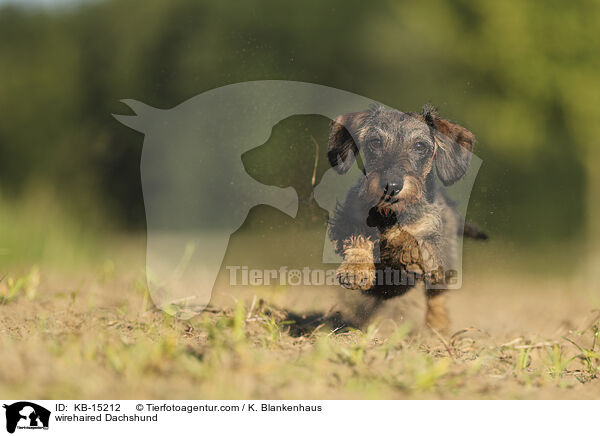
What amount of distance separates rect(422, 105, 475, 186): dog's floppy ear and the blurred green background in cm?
167

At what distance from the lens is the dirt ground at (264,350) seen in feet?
6.00

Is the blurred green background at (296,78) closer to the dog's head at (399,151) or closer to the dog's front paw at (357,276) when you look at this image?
the dog's head at (399,151)

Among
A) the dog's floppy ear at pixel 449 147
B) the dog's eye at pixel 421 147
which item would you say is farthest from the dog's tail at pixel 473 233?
the dog's eye at pixel 421 147

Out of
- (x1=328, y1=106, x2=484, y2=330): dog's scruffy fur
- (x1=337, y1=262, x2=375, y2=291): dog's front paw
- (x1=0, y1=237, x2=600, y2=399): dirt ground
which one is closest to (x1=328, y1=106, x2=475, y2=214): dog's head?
(x1=328, y1=106, x2=484, y2=330): dog's scruffy fur

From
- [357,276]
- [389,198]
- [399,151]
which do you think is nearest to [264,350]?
[357,276]

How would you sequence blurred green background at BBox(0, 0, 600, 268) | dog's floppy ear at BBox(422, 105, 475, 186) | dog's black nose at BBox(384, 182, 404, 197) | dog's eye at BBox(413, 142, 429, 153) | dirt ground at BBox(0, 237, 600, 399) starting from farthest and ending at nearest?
blurred green background at BBox(0, 0, 600, 268) → dog's floppy ear at BBox(422, 105, 475, 186) → dog's eye at BBox(413, 142, 429, 153) → dog's black nose at BBox(384, 182, 404, 197) → dirt ground at BBox(0, 237, 600, 399)

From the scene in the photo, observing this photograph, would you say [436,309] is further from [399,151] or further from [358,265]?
[399,151]

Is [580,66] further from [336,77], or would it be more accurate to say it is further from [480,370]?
[480,370]

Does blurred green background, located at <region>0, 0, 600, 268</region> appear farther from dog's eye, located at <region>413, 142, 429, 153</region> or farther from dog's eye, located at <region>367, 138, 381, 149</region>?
dog's eye, located at <region>367, 138, 381, 149</region>

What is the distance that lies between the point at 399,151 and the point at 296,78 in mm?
4136

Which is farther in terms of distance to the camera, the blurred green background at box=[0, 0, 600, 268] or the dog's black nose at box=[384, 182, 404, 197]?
the blurred green background at box=[0, 0, 600, 268]

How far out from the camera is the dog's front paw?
3.01 m

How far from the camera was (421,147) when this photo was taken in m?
3.27

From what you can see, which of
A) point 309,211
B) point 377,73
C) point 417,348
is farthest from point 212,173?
point 417,348
